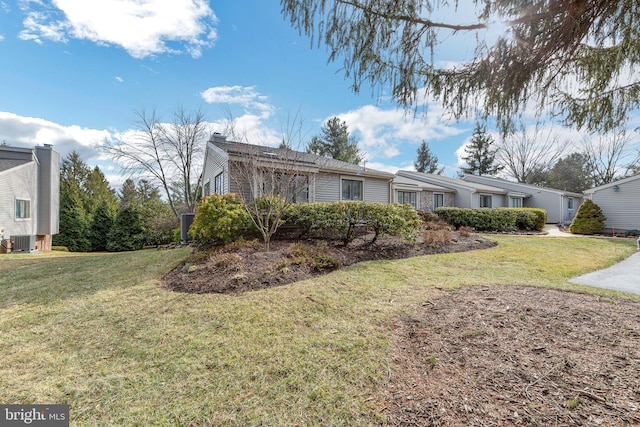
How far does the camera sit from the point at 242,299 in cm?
399

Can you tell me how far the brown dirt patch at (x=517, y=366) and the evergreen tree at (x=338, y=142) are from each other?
97.2 feet

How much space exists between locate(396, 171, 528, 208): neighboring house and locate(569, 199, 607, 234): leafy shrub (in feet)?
21.5

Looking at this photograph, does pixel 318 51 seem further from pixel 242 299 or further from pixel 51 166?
pixel 51 166

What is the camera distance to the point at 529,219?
1717cm

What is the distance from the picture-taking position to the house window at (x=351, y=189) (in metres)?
13.7

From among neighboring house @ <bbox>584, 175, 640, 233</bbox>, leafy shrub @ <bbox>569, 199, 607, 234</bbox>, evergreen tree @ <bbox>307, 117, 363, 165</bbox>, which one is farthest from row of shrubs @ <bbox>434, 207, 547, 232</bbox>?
evergreen tree @ <bbox>307, 117, 363, 165</bbox>

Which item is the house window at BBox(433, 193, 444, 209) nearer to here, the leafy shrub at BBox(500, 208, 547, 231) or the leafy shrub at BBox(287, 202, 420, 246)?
the leafy shrub at BBox(500, 208, 547, 231)

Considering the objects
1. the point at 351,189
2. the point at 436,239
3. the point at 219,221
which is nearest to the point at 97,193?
the point at 351,189

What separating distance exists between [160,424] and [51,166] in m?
21.6

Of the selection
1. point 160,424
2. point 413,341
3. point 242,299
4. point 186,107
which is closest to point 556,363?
point 413,341

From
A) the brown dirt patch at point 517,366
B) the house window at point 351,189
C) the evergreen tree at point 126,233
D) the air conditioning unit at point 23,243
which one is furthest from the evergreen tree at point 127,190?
the brown dirt patch at point 517,366

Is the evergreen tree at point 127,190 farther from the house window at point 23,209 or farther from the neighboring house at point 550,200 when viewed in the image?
the neighboring house at point 550,200

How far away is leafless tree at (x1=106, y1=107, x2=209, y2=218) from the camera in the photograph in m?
19.6

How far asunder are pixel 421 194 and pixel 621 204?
37.5 ft
